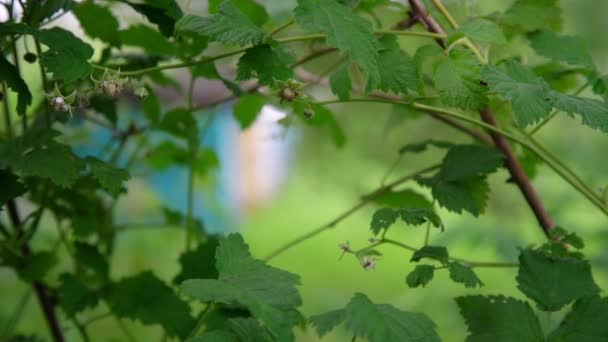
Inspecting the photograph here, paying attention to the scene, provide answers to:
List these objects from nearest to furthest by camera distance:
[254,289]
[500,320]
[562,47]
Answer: [254,289]
[500,320]
[562,47]

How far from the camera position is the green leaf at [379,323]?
19.0 inches

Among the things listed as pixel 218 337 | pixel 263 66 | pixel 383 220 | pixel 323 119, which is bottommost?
pixel 218 337

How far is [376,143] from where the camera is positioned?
3.68m

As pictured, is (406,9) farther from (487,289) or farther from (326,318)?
(487,289)

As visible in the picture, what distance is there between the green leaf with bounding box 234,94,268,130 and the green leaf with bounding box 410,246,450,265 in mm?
360

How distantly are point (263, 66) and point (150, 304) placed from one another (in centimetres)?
33

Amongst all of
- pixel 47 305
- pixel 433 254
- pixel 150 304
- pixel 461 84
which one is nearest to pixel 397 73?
pixel 461 84

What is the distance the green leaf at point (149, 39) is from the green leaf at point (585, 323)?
0.46 metres

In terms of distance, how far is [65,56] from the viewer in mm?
560

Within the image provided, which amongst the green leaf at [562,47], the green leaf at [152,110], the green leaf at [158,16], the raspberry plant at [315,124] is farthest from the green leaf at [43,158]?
the green leaf at [562,47]

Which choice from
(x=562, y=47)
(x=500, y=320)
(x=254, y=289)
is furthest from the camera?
(x=562, y=47)

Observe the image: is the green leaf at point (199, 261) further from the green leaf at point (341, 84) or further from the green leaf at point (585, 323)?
the green leaf at point (585, 323)

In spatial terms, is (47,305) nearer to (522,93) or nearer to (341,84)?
(341,84)

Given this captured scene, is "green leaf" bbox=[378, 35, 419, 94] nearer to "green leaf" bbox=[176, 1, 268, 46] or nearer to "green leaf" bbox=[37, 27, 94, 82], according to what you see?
"green leaf" bbox=[176, 1, 268, 46]
